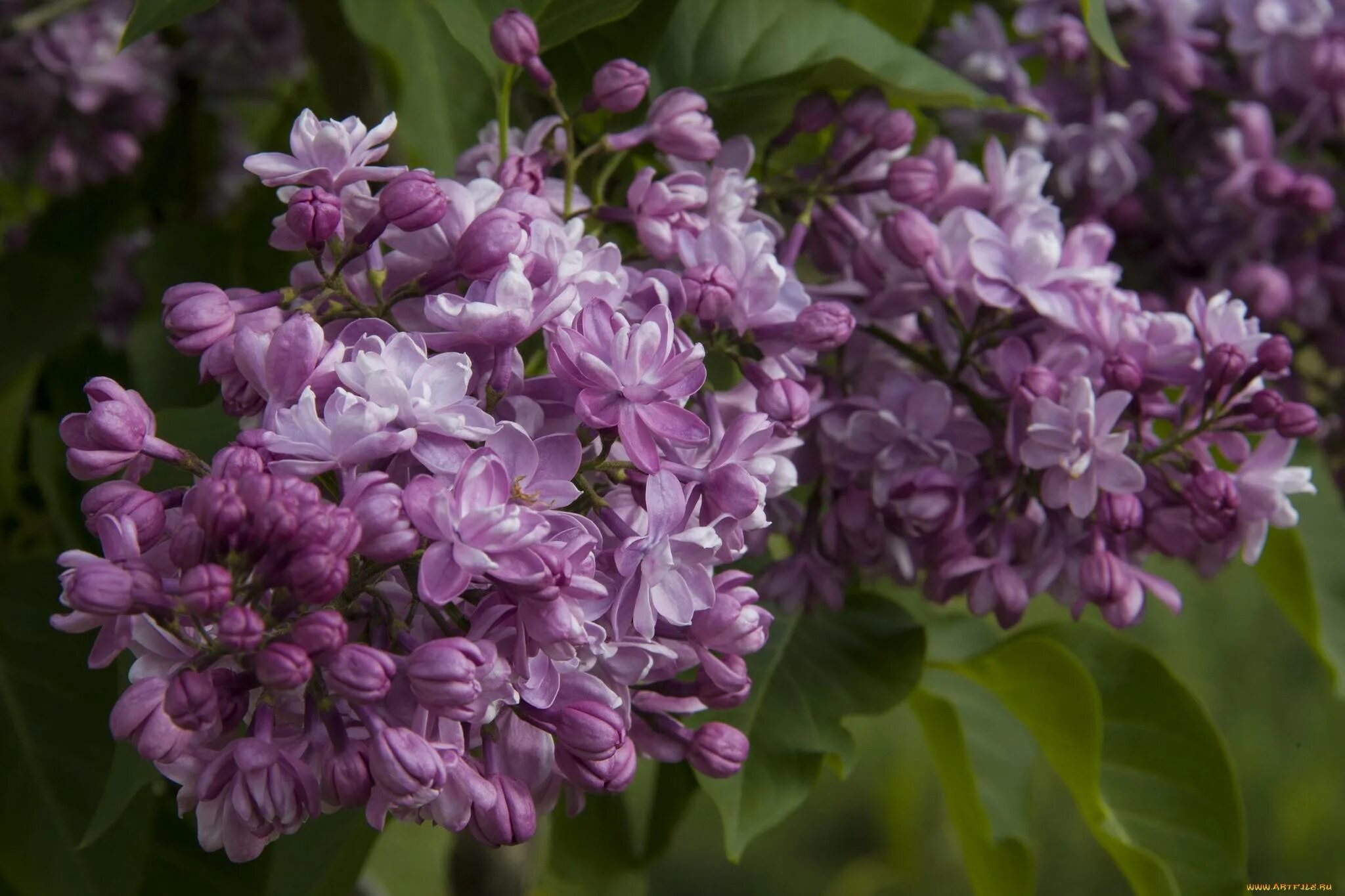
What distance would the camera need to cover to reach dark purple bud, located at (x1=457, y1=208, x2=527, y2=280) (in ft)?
1.10

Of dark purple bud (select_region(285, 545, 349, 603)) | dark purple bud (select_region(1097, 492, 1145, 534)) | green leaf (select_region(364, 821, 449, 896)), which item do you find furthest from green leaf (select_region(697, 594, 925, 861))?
green leaf (select_region(364, 821, 449, 896))

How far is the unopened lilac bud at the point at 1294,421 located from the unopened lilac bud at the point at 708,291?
0.70ft

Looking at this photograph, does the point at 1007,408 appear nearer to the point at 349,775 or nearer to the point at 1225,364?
the point at 1225,364

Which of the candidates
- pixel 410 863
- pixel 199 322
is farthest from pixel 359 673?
pixel 410 863

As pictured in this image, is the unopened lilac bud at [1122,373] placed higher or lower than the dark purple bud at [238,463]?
lower

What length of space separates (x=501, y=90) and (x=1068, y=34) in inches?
12.2

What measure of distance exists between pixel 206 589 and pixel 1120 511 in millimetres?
301

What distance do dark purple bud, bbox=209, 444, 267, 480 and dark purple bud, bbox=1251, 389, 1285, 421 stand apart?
343mm

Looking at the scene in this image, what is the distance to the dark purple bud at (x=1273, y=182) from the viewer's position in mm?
598

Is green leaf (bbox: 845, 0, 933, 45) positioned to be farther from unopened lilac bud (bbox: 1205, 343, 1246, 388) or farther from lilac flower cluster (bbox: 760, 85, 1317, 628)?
unopened lilac bud (bbox: 1205, 343, 1246, 388)

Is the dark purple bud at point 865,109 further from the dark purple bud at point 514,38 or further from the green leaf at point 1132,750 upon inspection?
the green leaf at point 1132,750

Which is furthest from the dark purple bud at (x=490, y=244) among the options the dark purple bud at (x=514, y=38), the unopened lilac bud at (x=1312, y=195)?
the unopened lilac bud at (x=1312, y=195)

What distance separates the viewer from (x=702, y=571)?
1.07 feet

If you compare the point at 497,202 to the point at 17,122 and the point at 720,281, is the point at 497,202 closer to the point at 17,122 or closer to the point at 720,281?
the point at 720,281
